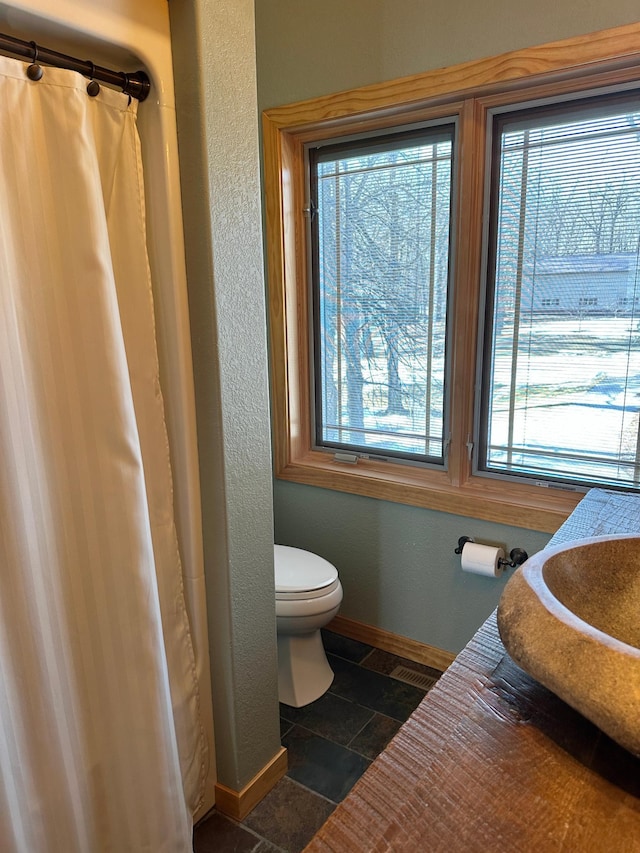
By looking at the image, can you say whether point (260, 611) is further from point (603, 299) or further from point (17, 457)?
point (603, 299)

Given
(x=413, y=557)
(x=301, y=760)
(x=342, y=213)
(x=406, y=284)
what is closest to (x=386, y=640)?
(x=413, y=557)

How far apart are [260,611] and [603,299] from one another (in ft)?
4.65

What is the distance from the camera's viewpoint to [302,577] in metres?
2.06

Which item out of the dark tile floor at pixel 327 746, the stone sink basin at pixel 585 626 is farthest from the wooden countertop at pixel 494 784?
the dark tile floor at pixel 327 746

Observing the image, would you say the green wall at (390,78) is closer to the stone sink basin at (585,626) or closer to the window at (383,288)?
the window at (383,288)

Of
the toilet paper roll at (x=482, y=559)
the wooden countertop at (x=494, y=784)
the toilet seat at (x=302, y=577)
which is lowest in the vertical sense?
the toilet seat at (x=302, y=577)

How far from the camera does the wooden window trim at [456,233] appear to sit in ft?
5.57

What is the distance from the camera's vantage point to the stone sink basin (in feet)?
1.84

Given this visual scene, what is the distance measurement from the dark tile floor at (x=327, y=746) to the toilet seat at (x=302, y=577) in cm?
44

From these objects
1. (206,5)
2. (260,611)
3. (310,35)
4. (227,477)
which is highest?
(310,35)

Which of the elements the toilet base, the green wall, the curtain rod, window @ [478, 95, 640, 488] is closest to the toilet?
the toilet base

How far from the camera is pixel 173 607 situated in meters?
1.44

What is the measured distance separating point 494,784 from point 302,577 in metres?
1.48

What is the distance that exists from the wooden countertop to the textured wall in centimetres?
83
